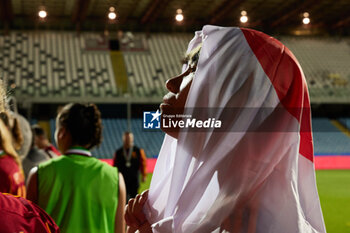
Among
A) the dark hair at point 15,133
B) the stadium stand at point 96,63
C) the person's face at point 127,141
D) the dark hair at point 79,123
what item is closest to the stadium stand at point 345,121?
the stadium stand at point 96,63

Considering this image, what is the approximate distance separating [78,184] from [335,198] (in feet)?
26.7

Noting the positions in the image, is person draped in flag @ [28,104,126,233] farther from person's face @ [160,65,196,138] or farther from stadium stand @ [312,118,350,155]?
stadium stand @ [312,118,350,155]

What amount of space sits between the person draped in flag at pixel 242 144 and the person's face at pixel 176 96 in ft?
0.14

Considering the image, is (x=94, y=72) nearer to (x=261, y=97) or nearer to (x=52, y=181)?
(x=52, y=181)

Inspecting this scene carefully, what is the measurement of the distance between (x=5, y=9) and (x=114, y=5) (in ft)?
58.9

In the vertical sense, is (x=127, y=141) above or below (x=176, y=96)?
below

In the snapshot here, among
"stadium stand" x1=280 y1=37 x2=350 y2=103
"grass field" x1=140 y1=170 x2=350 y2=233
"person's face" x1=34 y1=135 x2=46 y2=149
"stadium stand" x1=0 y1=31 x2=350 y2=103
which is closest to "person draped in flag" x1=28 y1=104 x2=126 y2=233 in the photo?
"person's face" x1=34 y1=135 x2=46 y2=149

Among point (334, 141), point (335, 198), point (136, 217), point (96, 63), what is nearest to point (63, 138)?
point (136, 217)

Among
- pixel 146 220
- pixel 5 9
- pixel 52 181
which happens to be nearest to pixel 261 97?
pixel 146 220

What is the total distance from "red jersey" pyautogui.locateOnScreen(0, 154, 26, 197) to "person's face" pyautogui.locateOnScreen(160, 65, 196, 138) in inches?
82.8

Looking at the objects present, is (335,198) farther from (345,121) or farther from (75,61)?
(75,61)

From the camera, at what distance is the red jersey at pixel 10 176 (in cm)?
282

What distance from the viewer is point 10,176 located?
9.36ft

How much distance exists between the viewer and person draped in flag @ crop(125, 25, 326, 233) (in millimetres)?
831
